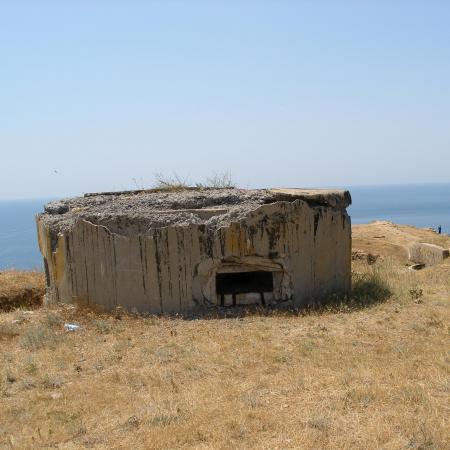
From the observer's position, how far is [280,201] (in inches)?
290

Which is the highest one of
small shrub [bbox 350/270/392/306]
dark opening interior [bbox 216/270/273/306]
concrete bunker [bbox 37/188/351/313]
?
concrete bunker [bbox 37/188/351/313]

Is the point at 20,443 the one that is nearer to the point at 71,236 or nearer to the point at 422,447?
the point at 422,447

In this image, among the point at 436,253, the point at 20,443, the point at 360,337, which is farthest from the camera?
the point at 436,253

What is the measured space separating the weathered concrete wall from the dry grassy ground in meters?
4.93

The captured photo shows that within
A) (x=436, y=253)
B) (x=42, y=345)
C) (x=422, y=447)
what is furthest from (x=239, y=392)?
(x=436, y=253)

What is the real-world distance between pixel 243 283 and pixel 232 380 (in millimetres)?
3580

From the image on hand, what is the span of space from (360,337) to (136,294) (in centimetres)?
294

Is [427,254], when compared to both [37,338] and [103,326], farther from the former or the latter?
[37,338]

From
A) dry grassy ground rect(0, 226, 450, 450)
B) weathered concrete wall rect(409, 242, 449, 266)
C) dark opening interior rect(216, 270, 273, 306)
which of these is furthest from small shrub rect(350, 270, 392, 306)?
weathered concrete wall rect(409, 242, 449, 266)

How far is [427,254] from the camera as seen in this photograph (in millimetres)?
12469

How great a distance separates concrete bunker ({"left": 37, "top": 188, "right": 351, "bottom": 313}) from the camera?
7.20m

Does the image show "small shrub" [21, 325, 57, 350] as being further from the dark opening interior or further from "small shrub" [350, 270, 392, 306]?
"small shrub" [350, 270, 392, 306]

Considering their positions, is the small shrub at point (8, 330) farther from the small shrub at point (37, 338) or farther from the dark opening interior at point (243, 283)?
the dark opening interior at point (243, 283)

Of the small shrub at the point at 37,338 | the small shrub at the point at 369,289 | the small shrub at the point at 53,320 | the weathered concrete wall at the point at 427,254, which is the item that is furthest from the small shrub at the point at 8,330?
Answer: the weathered concrete wall at the point at 427,254
